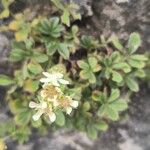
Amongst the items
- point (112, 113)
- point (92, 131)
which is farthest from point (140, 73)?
point (92, 131)

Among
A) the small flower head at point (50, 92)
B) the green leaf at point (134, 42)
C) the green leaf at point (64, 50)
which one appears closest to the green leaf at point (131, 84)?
the green leaf at point (134, 42)

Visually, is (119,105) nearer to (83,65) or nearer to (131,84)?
(131,84)

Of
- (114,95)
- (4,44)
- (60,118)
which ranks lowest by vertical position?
(60,118)

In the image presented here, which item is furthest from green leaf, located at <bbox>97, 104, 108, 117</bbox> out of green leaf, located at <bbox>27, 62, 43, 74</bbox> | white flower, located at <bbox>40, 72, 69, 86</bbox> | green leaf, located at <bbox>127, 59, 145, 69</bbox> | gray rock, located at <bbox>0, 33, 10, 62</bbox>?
gray rock, located at <bbox>0, 33, 10, 62</bbox>

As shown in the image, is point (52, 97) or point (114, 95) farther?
point (114, 95)

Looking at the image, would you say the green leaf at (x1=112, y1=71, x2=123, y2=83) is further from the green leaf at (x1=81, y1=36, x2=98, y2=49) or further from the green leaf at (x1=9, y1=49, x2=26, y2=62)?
the green leaf at (x1=9, y1=49, x2=26, y2=62)

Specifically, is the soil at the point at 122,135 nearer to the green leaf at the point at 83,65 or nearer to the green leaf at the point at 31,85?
the green leaf at the point at 31,85

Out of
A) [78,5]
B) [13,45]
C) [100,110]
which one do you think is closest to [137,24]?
[78,5]

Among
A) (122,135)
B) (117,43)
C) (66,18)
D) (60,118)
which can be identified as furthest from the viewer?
(122,135)

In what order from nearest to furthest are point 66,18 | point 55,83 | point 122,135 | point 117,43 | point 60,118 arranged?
1. point 55,83
2. point 60,118
3. point 66,18
4. point 117,43
5. point 122,135
